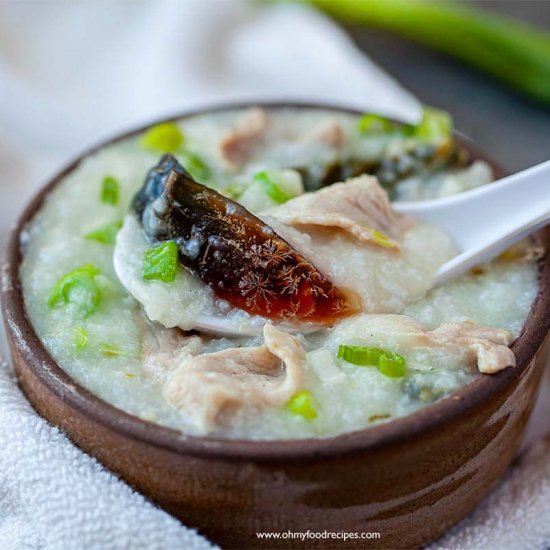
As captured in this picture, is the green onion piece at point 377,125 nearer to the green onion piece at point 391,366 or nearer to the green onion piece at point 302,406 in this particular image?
the green onion piece at point 391,366

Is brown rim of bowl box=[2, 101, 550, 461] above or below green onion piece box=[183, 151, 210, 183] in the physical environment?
below

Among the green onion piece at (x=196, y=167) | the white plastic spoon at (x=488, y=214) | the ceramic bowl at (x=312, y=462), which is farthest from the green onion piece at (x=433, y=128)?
the ceramic bowl at (x=312, y=462)

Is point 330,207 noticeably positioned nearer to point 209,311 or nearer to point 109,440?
point 209,311

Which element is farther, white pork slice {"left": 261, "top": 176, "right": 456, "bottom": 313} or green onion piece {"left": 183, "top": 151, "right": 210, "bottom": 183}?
green onion piece {"left": 183, "top": 151, "right": 210, "bottom": 183}

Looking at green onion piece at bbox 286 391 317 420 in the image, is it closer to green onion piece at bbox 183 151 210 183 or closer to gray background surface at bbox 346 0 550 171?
green onion piece at bbox 183 151 210 183

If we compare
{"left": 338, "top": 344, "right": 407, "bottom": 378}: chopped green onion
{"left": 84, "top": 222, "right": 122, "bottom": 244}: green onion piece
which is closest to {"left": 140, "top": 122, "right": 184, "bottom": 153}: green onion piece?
{"left": 84, "top": 222, "right": 122, "bottom": 244}: green onion piece

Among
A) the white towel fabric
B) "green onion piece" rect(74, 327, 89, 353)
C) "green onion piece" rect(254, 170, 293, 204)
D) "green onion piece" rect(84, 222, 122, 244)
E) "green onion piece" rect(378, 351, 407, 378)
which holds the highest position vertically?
"green onion piece" rect(254, 170, 293, 204)

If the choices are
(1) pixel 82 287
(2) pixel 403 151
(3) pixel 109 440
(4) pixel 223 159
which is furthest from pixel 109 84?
(3) pixel 109 440
